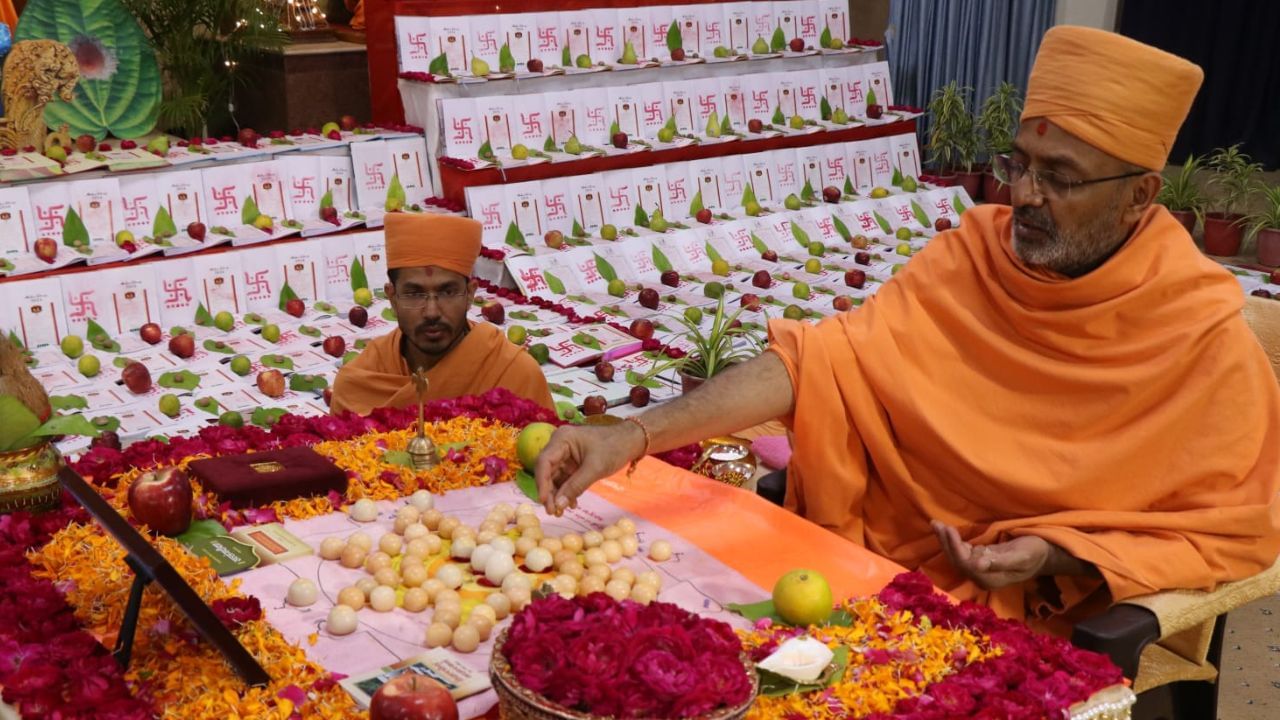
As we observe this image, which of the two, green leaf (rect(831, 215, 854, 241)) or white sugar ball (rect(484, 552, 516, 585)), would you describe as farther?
green leaf (rect(831, 215, 854, 241))

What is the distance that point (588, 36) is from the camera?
20.3ft

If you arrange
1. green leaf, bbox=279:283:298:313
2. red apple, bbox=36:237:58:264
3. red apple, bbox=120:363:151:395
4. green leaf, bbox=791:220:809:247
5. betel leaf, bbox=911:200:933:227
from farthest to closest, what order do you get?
betel leaf, bbox=911:200:933:227
green leaf, bbox=791:220:809:247
green leaf, bbox=279:283:298:313
red apple, bbox=36:237:58:264
red apple, bbox=120:363:151:395

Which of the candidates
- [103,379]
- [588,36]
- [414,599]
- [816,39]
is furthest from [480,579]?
[816,39]

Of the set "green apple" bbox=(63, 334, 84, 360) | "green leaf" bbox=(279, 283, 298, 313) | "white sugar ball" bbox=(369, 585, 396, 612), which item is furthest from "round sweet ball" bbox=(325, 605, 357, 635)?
"green leaf" bbox=(279, 283, 298, 313)

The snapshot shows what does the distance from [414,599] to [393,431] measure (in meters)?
0.66

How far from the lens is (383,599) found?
5.53ft

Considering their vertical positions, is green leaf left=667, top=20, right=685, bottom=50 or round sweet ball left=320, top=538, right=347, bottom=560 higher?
green leaf left=667, top=20, right=685, bottom=50

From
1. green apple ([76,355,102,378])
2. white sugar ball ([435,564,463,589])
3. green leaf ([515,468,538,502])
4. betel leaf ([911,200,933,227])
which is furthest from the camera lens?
betel leaf ([911,200,933,227])

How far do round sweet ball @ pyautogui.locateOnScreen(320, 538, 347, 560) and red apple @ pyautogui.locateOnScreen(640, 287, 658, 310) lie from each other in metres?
3.39

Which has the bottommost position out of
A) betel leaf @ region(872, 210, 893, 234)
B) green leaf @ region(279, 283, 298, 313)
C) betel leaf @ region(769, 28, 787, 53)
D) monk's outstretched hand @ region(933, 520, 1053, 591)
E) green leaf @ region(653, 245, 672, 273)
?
betel leaf @ region(872, 210, 893, 234)

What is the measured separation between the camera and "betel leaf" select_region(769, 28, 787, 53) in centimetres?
688

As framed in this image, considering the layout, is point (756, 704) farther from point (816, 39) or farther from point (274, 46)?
point (816, 39)

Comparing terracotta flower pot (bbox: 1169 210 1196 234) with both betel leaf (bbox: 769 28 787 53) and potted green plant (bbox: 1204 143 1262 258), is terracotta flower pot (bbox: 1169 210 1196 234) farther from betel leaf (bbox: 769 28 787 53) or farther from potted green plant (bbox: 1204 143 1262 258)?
betel leaf (bbox: 769 28 787 53)

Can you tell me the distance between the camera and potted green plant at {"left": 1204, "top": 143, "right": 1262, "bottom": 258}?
6688 mm
